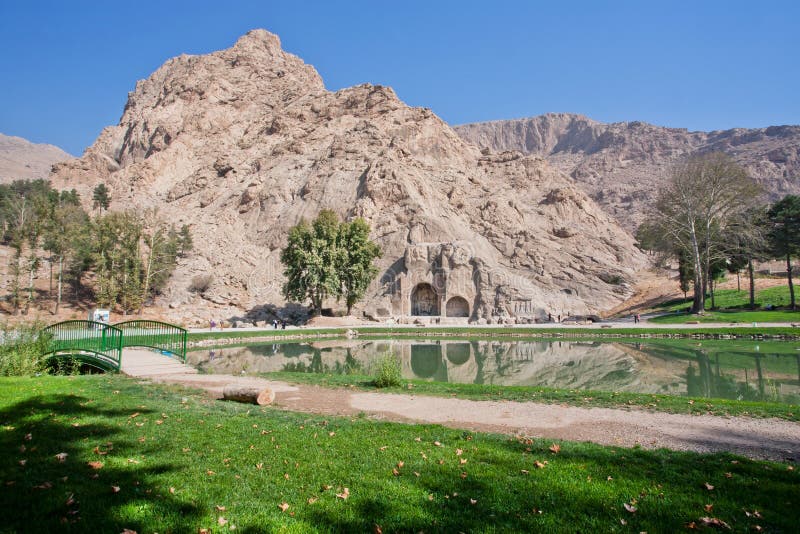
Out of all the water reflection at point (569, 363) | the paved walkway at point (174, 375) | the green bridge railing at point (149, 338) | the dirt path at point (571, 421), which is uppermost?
the green bridge railing at point (149, 338)

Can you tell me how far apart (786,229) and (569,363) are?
3691 cm

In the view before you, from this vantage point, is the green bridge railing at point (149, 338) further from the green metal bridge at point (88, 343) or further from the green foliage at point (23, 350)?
the green foliage at point (23, 350)

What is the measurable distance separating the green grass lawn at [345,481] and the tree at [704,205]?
41.2 m

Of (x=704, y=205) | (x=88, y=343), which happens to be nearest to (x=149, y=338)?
(x=88, y=343)

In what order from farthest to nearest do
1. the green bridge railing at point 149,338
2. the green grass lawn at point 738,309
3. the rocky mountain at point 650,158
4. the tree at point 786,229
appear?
1. the rocky mountain at point 650,158
2. the tree at point 786,229
3. the green grass lawn at point 738,309
4. the green bridge railing at point 149,338

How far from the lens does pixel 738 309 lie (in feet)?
144

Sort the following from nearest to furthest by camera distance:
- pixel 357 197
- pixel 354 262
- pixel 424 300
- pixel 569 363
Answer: pixel 569 363 → pixel 354 262 → pixel 424 300 → pixel 357 197

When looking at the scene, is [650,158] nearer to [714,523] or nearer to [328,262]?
[328,262]

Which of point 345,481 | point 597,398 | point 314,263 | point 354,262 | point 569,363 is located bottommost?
point 569,363

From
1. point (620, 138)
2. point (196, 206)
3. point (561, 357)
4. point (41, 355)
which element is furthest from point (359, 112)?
point (620, 138)

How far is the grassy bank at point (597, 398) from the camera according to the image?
10.9 m

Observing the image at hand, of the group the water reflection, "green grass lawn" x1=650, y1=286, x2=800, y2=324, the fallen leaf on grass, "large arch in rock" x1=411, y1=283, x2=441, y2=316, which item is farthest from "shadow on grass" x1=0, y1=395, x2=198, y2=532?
"large arch in rock" x1=411, y1=283, x2=441, y2=316

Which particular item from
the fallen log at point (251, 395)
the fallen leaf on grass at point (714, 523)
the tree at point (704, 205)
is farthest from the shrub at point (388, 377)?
the tree at point (704, 205)

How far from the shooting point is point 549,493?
17.1 feet
